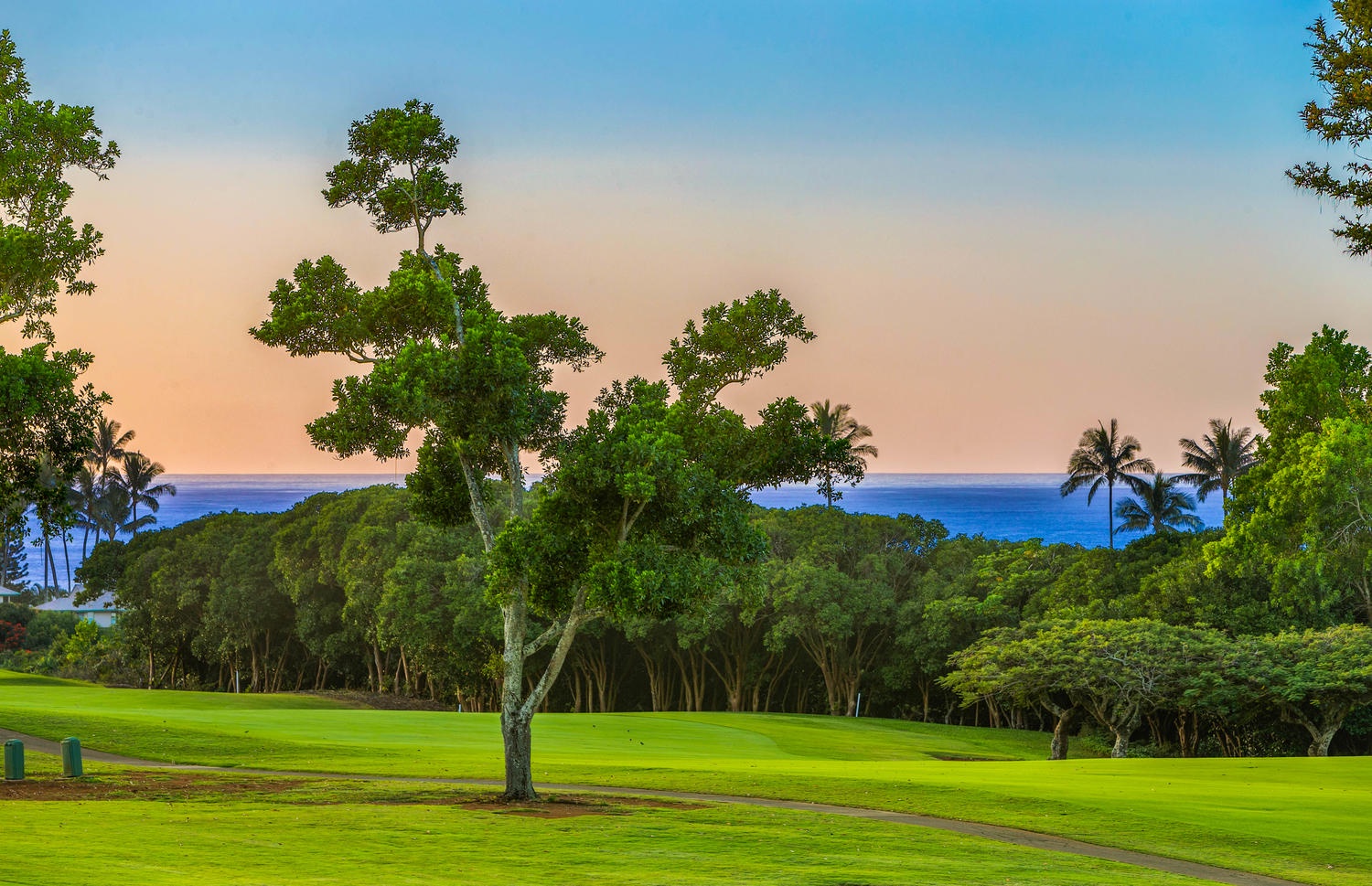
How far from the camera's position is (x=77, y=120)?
78.1 ft

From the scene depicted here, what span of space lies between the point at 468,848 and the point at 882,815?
964cm

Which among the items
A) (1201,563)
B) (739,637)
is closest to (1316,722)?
(1201,563)

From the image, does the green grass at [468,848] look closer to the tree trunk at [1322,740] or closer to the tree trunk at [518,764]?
the tree trunk at [518,764]

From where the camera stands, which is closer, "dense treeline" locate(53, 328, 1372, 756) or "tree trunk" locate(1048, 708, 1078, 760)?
"dense treeline" locate(53, 328, 1372, 756)

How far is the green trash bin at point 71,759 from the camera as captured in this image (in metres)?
24.1

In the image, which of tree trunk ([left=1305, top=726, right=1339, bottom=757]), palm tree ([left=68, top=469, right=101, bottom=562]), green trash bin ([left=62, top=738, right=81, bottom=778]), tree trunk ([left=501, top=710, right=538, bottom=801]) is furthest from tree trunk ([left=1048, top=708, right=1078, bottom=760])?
palm tree ([left=68, top=469, right=101, bottom=562])

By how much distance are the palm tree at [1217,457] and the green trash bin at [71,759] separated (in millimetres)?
72704

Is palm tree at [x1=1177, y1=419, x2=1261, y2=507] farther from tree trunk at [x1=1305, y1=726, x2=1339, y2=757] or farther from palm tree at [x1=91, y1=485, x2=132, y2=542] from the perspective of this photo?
palm tree at [x1=91, y1=485, x2=132, y2=542]

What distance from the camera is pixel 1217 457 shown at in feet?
269

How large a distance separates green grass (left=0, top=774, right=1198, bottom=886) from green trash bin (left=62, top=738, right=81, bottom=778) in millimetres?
2025

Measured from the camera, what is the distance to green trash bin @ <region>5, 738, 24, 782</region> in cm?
2309

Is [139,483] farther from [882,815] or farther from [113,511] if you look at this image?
[882,815]

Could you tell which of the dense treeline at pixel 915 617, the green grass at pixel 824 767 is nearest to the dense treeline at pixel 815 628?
the dense treeline at pixel 915 617

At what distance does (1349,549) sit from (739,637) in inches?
1330
